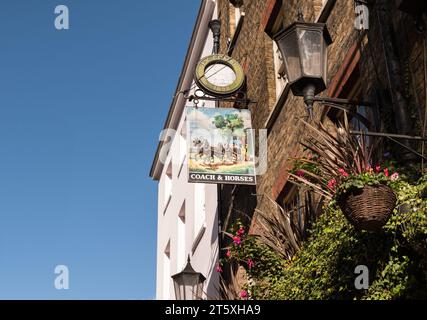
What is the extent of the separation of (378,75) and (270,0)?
Result: 5.58m

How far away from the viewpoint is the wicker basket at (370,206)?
621cm

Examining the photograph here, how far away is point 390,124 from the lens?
7.81 metres

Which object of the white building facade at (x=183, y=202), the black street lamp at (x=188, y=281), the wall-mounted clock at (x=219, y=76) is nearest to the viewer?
the black street lamp at (x=188, y=281)

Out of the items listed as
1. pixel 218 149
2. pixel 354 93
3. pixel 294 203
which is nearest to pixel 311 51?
pixel 354 93

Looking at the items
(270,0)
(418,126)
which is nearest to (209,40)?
(270,0)

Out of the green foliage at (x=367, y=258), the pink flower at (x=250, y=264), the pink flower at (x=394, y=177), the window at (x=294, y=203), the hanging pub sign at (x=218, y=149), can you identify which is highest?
the hanging pub sign at (x=218, y=149)

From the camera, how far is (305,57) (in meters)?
7.89

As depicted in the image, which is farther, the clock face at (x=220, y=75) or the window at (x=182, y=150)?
the window at (x=182, y=150)

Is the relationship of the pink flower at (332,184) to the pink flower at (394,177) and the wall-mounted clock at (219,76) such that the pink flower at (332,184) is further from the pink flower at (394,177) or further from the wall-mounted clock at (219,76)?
the wall-mounted clock at (219,76)

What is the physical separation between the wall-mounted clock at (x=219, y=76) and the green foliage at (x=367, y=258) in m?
4.88

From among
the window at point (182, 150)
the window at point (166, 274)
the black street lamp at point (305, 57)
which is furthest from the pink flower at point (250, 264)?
the window at point (166, 274)

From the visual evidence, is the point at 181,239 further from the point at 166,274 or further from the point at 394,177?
the point at 394,177
